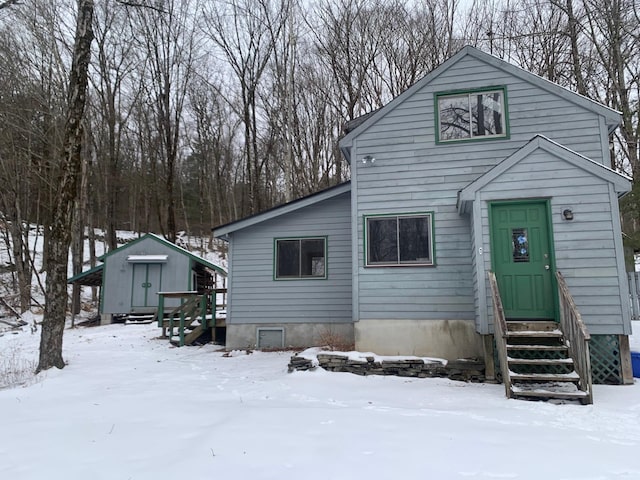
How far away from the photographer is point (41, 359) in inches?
304

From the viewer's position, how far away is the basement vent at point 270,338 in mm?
10250

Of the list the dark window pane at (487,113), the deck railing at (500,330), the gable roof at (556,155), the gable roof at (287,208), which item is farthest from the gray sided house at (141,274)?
the deck railing at (500,330)

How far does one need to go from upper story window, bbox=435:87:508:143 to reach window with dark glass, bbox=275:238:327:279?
3.73 meters

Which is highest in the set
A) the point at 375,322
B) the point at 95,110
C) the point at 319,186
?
the point at 95,110

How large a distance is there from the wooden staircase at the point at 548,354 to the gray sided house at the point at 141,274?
12.2m

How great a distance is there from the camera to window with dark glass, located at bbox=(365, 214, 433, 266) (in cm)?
823

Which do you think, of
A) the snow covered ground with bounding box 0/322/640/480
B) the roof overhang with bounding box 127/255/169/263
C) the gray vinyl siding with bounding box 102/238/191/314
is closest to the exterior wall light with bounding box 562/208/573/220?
the snow covered ground with bounding box 0/322/640/480

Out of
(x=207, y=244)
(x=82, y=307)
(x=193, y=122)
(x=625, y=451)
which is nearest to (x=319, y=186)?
(x=193, y=122)

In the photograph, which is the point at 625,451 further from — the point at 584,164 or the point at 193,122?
the point at 193,122

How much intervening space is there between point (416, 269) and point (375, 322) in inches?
50.7

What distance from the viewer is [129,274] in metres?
17.0

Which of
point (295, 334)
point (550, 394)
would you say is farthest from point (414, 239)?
point (295, 334)

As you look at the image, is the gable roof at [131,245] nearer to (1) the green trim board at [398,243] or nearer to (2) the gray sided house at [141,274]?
(2) the gray sided house at [141,274]

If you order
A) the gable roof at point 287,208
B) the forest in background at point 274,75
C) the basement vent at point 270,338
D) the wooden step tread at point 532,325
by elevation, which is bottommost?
the basement vent at point 270,338
